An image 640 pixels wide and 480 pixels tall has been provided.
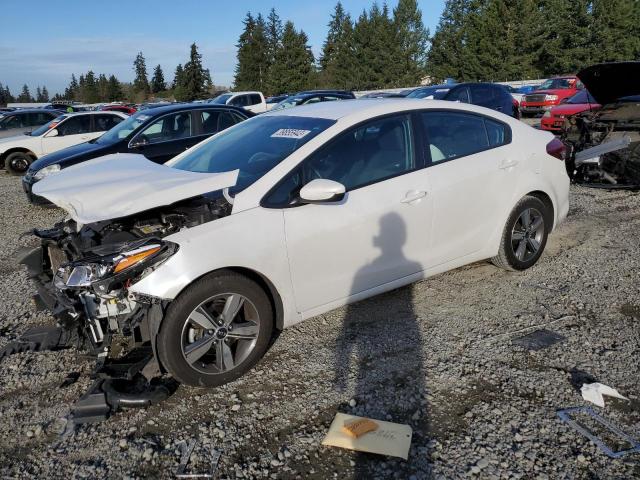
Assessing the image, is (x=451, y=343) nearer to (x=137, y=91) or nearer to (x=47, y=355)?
(x=47, y=355)

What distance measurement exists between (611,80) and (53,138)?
12.5 meters

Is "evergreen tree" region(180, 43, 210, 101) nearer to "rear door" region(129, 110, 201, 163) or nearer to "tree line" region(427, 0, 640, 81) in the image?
"tree line" region(427, 0, 640, 81)

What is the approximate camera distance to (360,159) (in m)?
3.78

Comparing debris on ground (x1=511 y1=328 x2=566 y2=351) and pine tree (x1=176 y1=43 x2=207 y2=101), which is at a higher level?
pine tree (x1=176 y1=43 x2=207 y2=101)

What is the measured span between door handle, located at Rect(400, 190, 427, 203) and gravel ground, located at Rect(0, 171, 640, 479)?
0.98 metres

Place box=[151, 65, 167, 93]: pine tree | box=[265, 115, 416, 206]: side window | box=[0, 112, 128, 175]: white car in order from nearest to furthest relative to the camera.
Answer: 1. box=[265, 115, 416, 206]: side window
2. box=[0, 112, 128, 175]: white car
3. box=[151, 65, 167, 93]: pine tree

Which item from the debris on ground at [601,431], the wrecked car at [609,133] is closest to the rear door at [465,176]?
the debris on ground at [601,431]

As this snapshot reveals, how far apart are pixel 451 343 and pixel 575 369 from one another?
811 millimetres

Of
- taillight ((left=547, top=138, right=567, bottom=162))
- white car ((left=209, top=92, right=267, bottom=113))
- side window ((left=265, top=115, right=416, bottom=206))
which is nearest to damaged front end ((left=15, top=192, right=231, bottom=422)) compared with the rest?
side window ((left=265, top=115, right=416, bottom=206))

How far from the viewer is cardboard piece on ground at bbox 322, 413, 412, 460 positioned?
8.72ft

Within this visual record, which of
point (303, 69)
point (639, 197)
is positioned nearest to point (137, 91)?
point (303, 69)

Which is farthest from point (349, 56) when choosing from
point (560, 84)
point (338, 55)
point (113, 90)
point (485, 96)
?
point (485, 96)

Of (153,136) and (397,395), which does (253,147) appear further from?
(153,136)

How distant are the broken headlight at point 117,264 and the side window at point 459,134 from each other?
7.38 feet
